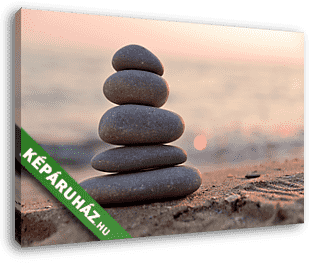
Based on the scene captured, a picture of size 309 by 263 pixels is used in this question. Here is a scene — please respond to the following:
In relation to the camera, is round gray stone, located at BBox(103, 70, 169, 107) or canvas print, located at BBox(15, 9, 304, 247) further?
round gray stone, located at BBox(103, 70, 169, 107)

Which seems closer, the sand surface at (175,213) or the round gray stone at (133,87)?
the sand surface at (175,213)

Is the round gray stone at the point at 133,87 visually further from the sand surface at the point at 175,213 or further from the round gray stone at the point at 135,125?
A: the sand surface at the point at 175,213

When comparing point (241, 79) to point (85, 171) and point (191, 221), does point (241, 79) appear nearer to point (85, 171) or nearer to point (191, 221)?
point (191, 221)

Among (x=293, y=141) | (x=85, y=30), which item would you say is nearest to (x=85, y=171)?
(x=85, y=30)

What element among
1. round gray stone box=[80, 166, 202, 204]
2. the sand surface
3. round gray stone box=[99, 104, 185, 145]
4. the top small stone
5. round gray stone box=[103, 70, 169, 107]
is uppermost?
→ the top small stone

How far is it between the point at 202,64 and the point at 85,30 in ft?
9.43

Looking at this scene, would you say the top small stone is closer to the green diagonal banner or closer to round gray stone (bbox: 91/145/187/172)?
round gray stone (bbox: 91/145/187/172)

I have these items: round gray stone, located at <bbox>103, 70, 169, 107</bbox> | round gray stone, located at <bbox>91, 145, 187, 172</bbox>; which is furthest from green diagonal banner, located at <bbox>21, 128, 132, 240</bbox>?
round gray stone, located at <bbox>103, 70, 169, 107</bbox>

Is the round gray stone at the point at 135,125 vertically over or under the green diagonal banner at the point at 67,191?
over

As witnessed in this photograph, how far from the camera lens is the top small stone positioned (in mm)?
5668

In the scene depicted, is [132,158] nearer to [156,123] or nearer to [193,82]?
[156,123]

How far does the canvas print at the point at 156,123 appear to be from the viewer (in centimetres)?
435

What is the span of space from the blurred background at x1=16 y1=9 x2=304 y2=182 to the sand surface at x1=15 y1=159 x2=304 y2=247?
0.79 m

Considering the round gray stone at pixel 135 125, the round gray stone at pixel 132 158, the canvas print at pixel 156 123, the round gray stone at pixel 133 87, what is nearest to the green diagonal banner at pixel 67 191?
the canvas print at pixel 156 123
